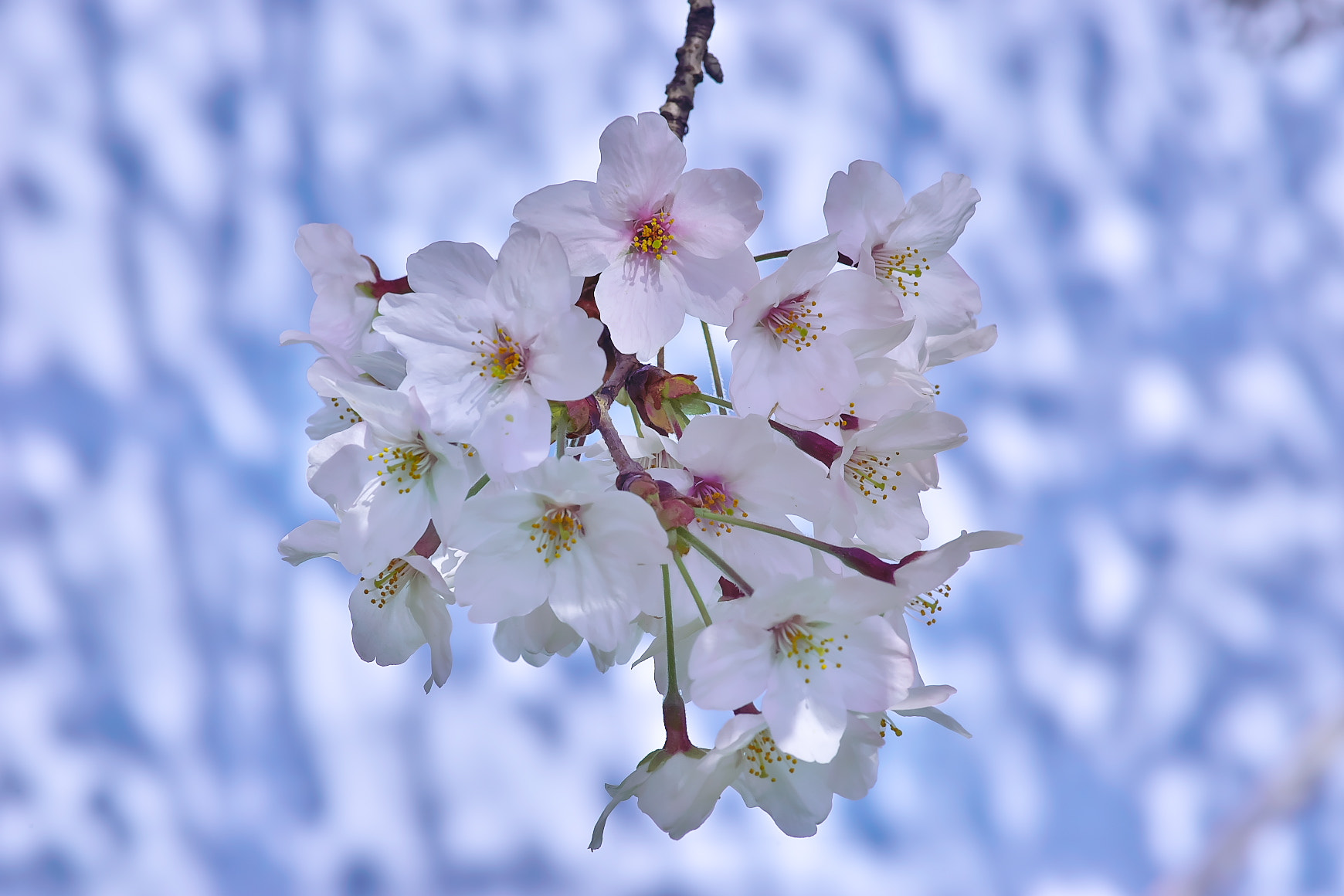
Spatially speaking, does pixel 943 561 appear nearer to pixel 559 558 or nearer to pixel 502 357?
pixel 559 558

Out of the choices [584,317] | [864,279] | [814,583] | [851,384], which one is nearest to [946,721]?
[814,583]

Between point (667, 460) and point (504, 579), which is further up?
point (667, 460)

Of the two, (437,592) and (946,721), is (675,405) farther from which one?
(946,721)

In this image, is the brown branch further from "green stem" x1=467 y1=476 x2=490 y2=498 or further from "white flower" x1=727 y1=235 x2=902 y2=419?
"green stem" x1=467 y1=476 x2=490 y2=498

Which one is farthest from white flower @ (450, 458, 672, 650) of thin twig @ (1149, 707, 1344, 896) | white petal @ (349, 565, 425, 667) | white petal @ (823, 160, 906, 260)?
thin twig @ (1149, 707, 1344, 896)

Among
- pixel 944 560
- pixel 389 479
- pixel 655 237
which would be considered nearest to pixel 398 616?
pixel 389 479

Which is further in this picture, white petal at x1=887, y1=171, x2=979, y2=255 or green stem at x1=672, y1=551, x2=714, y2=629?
white petal at x1=887, y1=171, x2=979, y2=255

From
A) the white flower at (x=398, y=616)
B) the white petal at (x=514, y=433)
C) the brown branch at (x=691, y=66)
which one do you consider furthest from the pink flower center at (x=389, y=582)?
the brown branch at (x=691, y=66)
